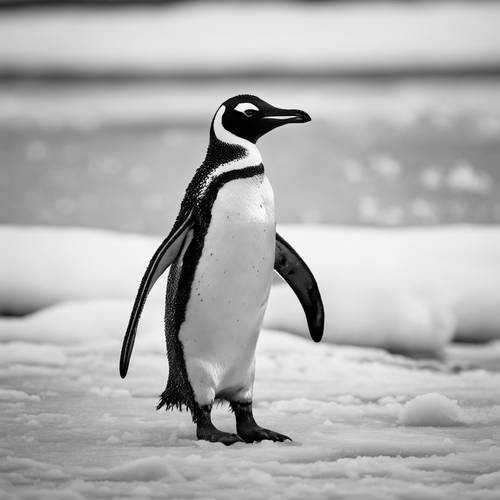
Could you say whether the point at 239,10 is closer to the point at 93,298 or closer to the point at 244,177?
the point at 93,298

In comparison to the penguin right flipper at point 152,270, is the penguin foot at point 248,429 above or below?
below

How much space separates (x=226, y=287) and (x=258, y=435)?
33 centimetres

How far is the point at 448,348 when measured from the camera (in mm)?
3865

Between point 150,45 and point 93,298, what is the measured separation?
A: 1497 mm

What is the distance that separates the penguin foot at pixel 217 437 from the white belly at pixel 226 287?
0.06m

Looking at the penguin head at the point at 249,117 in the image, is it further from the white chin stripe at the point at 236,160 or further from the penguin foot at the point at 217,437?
the penguin foot at the point at 217,437

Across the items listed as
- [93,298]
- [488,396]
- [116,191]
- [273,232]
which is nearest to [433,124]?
[116,191]

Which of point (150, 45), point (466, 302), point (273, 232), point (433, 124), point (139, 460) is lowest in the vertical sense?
point (139, 460)

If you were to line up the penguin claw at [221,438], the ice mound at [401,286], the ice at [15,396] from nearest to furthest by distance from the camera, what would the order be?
the penguin claw at [221,438], the ice at [15,396], the ice mound at [401,286]

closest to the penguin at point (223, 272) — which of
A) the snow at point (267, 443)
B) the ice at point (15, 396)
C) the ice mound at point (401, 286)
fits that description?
the snow at point (267, 443)

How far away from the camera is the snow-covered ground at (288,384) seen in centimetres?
150

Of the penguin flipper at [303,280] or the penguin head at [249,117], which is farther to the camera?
the penguin flipper at [303,280]

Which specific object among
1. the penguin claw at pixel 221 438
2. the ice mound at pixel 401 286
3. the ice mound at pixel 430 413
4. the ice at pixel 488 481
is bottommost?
the ice at pixel 488 481

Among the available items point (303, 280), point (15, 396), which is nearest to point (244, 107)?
point (303, 280)
